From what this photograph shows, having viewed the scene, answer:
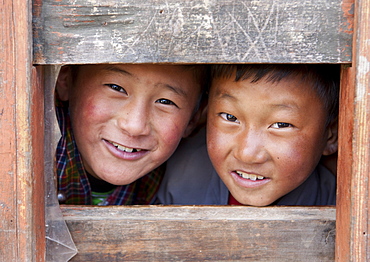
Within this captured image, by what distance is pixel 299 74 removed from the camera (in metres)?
1.29

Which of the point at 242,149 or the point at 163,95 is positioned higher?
the point at 163,95

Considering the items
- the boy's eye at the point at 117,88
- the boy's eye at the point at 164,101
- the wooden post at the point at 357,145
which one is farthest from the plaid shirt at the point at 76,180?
the wooden post at the point at 357,145

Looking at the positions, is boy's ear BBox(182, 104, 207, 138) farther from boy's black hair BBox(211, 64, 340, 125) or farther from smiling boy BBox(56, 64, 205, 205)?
boy's black hair BBox(211, 64, 340, 125)

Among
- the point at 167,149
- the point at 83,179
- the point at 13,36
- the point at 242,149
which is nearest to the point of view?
the point at 13,36

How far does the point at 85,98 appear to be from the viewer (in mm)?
1402

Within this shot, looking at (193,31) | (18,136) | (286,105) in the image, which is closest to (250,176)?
(286,105)

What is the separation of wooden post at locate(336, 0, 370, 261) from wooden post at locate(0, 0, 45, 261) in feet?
2.18

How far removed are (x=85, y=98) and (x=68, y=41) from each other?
511 millimetres

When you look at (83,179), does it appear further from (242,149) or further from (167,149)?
(242,149)

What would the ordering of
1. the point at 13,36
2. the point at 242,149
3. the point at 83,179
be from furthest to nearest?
the point at 83,179
the point at 242,149
the point at 13,36

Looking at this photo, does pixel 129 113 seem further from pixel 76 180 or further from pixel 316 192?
pixel 316 192

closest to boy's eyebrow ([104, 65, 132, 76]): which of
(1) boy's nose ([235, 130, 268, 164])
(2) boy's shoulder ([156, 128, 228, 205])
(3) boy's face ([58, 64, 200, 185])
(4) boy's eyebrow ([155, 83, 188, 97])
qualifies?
(3) boy's face ([58, 64, 200, 185])

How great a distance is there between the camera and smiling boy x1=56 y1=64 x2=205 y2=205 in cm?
133

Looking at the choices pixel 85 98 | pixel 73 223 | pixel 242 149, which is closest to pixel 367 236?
pixel 242 149
